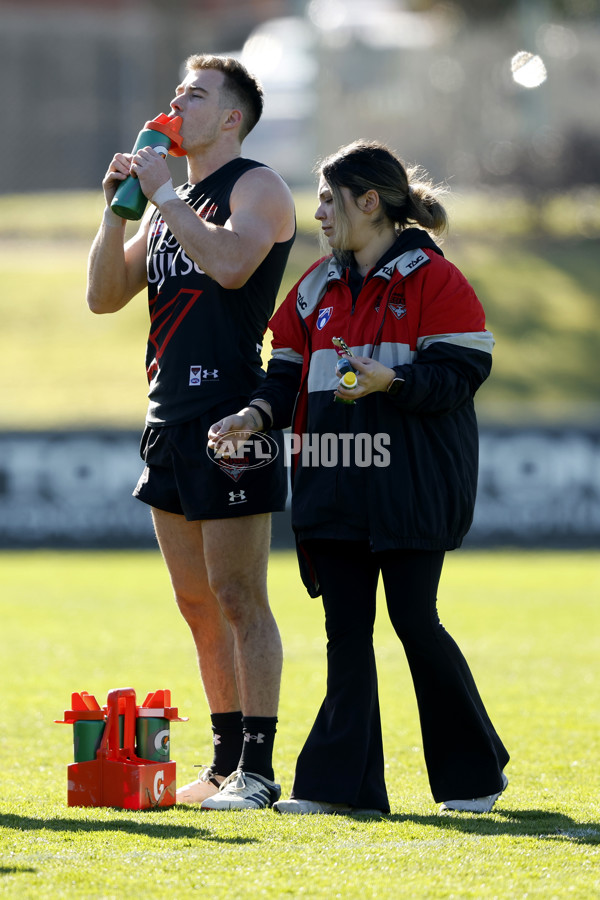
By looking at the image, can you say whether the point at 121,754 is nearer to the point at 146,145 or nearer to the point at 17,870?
the point at 17,870

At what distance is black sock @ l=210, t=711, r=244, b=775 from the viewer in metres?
4.77

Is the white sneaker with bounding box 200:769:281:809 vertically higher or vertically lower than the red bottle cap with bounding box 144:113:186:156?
lower

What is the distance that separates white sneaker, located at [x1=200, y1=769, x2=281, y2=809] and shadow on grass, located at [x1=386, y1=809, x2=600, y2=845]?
415 millimetres

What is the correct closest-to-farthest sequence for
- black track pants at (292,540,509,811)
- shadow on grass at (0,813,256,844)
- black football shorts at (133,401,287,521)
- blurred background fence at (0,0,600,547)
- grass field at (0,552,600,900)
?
grass field at (0,552,600,900) → shadow on grass at (0,813,256,844) → black track pants at (292,540,509,811) → black football shorts at (133,401,287,521) → blurred background fence at (0,0,600,547)

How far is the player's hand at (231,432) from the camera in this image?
4.31 metres

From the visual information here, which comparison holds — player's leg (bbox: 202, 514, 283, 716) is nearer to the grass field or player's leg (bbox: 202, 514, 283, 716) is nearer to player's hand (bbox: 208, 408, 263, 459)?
player's hand (bbox: 208, 408, 263, 459)

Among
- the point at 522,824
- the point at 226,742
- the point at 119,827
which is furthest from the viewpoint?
the point at 226,742

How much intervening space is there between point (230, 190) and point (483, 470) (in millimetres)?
11314

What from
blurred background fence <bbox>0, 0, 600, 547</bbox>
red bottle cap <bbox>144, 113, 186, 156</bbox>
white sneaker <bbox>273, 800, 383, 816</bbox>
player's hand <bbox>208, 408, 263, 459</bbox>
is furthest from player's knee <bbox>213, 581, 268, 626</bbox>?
blurred background fence <bbox>0, 0, 600, 547</bbox>

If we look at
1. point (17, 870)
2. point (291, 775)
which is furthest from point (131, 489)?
point (17, 870)

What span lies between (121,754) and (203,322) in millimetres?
1417

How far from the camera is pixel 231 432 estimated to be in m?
4.32

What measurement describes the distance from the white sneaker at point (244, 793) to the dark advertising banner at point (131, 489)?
10879 millimetres

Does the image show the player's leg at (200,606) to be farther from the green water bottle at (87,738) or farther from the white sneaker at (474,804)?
the white sneaker at (474,804)
